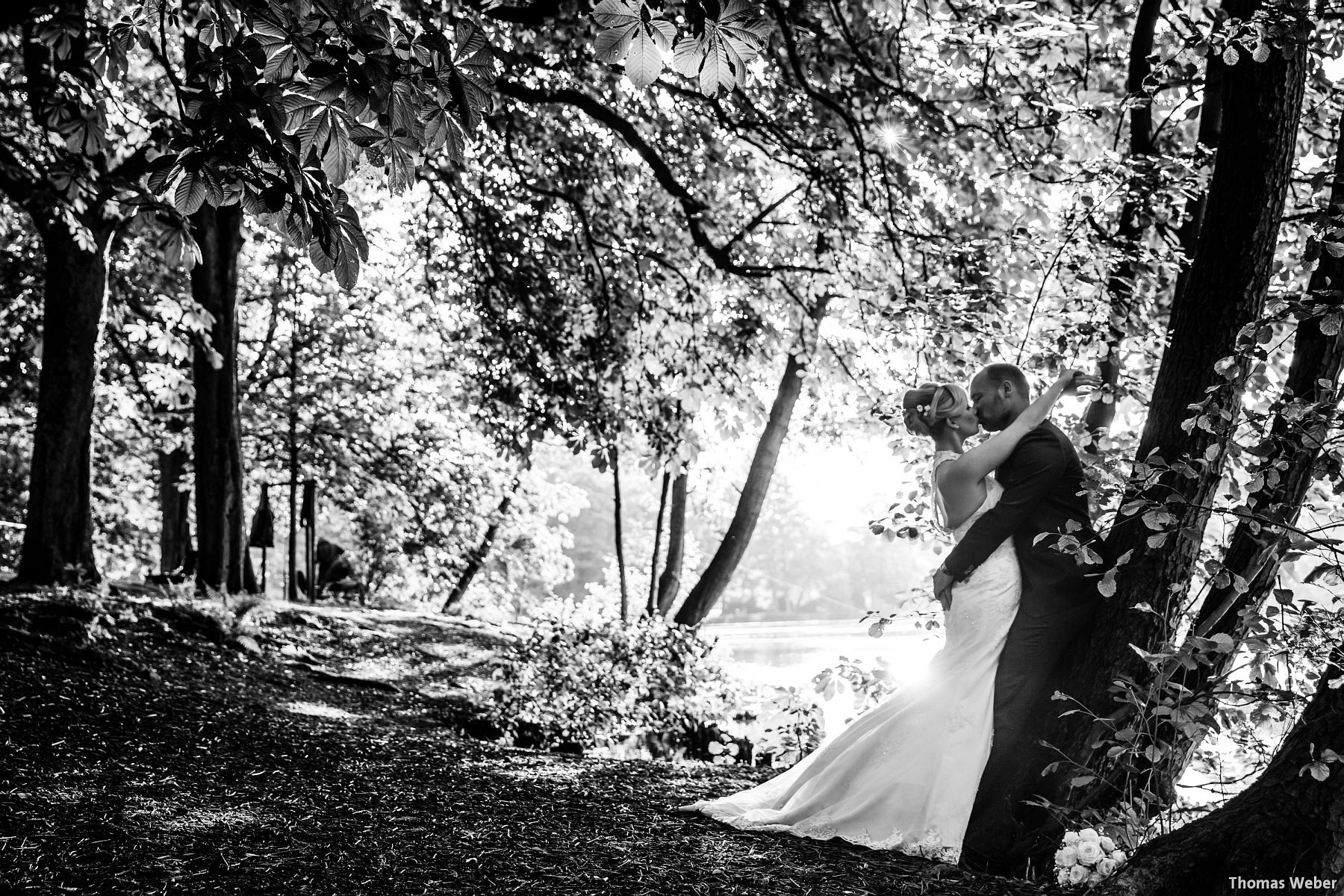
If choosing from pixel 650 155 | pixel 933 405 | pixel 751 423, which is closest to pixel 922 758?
pixel 933 405

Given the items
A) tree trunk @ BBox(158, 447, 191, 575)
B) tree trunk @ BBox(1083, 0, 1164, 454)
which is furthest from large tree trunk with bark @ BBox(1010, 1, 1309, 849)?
tree trunk @ BBox(158, 447, 191, 575)

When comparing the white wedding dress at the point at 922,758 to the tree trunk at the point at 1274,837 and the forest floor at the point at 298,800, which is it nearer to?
the forest floor at the point at 298,800

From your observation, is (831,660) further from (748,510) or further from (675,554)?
(675,554)

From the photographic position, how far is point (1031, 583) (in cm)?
401

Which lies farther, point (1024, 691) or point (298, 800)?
point (298, 800)

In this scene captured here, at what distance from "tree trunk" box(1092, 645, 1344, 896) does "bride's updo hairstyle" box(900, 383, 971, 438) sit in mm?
1813

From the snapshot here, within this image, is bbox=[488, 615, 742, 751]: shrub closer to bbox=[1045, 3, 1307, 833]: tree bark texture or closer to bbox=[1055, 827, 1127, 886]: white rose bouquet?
bbox=[1045, 3, 1307, 833]: tree bark texture

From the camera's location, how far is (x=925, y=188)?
8.04 m

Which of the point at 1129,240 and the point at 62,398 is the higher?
the point at 62,398

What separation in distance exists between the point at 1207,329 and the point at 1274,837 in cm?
199

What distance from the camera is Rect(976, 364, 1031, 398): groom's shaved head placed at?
421 centimetres

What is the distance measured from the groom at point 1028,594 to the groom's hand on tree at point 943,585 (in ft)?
0.10

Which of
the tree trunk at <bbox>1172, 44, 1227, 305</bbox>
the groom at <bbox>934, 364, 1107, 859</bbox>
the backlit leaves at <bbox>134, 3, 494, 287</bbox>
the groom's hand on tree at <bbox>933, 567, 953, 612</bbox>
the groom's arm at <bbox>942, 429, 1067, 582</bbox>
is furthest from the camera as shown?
the tree trunk at <bbox>1172, 44, 1227, 305</bbox>

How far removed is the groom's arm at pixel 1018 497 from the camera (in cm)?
400
